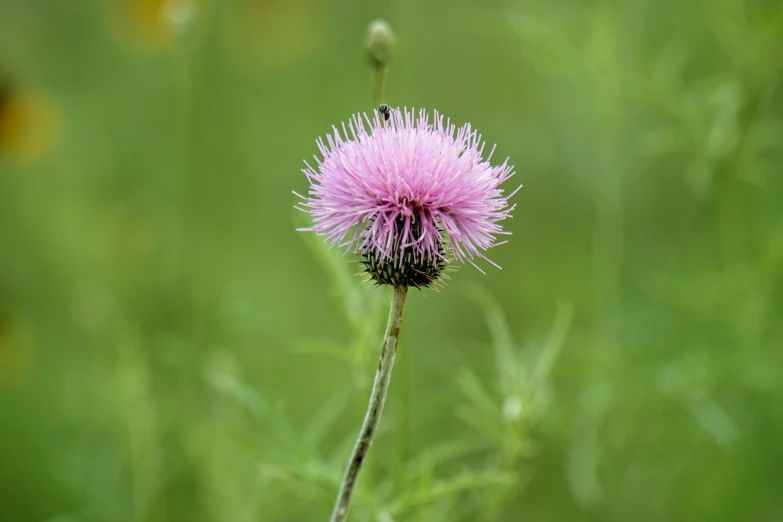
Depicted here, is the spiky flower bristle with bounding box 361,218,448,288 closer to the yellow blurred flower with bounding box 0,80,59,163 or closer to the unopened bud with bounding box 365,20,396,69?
the unopened bud with bounding box 365,20,396,69

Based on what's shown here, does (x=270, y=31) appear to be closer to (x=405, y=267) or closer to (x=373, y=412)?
(x=405, y=267)

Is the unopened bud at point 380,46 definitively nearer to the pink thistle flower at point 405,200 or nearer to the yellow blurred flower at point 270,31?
the pink thistle flower at point 405,200

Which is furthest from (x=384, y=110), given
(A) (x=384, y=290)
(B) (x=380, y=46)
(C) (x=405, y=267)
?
(A) (x=384, y=290)

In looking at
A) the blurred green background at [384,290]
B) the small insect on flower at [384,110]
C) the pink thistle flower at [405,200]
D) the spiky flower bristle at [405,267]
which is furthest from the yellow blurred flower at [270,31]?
the spiky flower bristle at [405,267]

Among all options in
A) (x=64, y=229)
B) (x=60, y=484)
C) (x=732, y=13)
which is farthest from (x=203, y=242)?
(x=732, y=13)

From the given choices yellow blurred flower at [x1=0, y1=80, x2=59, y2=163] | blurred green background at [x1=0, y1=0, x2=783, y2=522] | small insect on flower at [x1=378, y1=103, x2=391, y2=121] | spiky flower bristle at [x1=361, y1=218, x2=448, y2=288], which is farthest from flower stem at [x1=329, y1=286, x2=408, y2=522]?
yellow blurred flower at [x1=0, y1=80, x2=59, y2=163]

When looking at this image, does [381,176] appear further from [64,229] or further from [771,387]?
[64,229]
